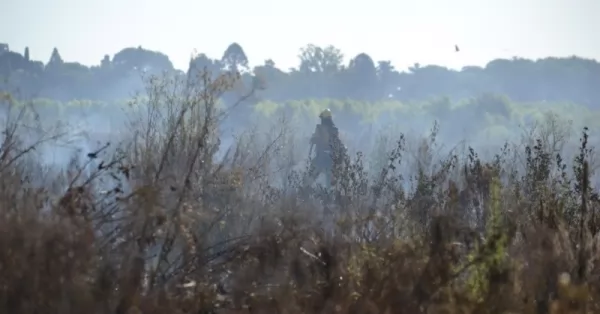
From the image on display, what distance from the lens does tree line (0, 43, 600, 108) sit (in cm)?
11125

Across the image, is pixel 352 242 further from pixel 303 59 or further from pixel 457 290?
pixel 303 59

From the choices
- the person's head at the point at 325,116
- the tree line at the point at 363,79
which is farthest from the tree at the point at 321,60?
the person's head at the point at 325,116

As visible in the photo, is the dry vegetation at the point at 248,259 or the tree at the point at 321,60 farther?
the tree at the point at 321,60

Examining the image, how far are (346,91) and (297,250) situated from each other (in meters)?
119

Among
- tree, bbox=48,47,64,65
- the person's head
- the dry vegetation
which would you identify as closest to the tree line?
tree, bbox=48,47,64,65

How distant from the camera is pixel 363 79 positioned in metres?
126

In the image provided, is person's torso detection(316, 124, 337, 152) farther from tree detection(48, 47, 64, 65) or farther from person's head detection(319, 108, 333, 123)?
tree detection(48, 47, 64, 65)

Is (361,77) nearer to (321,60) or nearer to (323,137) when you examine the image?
(321,60)

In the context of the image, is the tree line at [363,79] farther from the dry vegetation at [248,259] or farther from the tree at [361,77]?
the dry vegetation at [248,259]

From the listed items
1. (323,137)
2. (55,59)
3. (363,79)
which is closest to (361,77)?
(363,79)

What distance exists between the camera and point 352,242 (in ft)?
17.3

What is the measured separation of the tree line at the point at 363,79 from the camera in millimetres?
111250

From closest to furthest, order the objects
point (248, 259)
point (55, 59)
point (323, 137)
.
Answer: point (248, 259), point (323, 137), point (55, 59)

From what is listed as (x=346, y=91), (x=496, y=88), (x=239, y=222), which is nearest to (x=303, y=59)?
(x=346, y=91)
